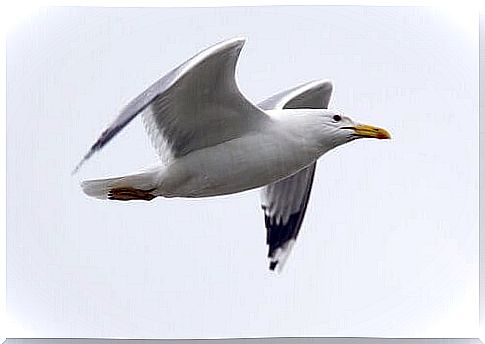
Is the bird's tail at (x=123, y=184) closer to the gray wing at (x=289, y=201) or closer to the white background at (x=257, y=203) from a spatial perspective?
the white background at (x=257, y=203)

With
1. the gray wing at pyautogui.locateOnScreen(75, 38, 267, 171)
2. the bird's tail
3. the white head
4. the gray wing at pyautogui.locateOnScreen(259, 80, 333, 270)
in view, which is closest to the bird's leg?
the bird's tail

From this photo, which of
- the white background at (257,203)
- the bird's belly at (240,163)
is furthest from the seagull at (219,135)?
the white background at (257,203)

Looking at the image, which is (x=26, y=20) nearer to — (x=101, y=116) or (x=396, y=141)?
(x=101, y=116)

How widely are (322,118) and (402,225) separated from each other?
0.33 metres

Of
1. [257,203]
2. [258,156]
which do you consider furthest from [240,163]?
[257,203]

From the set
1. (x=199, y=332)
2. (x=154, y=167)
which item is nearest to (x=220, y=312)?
(x=199, y=332)

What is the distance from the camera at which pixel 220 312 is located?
2604 mm

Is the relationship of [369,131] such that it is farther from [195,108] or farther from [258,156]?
[195,108]

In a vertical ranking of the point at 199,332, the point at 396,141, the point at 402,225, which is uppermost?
the point at 396,141

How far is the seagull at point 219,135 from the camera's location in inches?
93.7

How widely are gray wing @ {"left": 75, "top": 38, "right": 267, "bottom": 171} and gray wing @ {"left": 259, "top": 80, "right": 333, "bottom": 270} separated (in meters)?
0.15

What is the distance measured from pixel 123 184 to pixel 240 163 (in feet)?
0.77

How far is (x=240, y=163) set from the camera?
244cm

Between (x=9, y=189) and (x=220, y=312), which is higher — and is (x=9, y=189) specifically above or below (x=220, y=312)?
above
